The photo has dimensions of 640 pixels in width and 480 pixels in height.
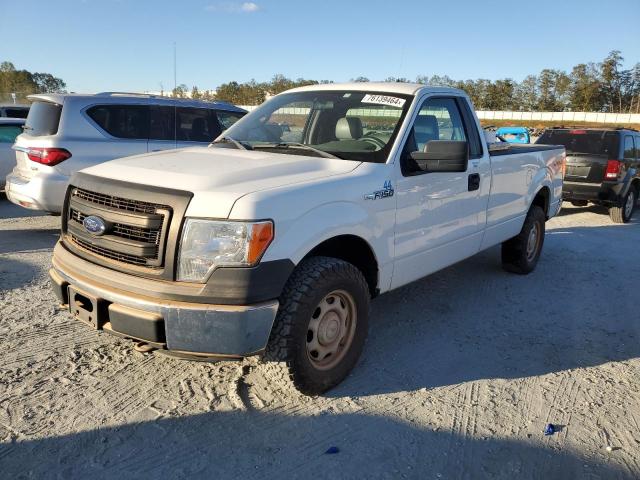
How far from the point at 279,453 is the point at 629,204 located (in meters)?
9.90

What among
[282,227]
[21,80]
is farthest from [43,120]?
[21,80]

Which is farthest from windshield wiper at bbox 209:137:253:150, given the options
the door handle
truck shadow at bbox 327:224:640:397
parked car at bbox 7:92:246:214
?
parked car at bbox 7:92:246:214

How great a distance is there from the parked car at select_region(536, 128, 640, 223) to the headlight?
29.3 feet

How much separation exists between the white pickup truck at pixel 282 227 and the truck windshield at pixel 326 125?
0.01 meters

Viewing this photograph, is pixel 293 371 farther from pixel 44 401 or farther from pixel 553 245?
pixel 553 245

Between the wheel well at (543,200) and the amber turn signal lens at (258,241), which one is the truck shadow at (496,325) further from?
the amber turn signal lens at (258,241)

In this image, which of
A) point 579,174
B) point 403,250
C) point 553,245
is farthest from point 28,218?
point 579,174

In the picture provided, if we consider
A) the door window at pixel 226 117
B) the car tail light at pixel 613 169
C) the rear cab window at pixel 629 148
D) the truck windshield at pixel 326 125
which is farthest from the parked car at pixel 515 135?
the truck windshield at pixel 326 125

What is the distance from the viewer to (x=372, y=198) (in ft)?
11.3

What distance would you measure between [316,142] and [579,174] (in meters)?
7.72

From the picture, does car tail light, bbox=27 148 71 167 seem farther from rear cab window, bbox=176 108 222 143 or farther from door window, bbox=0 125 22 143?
door window, bbox=0 125 22 143

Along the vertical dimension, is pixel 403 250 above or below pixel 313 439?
above

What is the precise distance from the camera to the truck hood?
2.79 metres

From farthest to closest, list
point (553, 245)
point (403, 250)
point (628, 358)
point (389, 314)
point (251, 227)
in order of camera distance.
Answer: point (553, 245) → point (389, 314) → point (628, 358) → point (403, 250) → point (251, 227)
